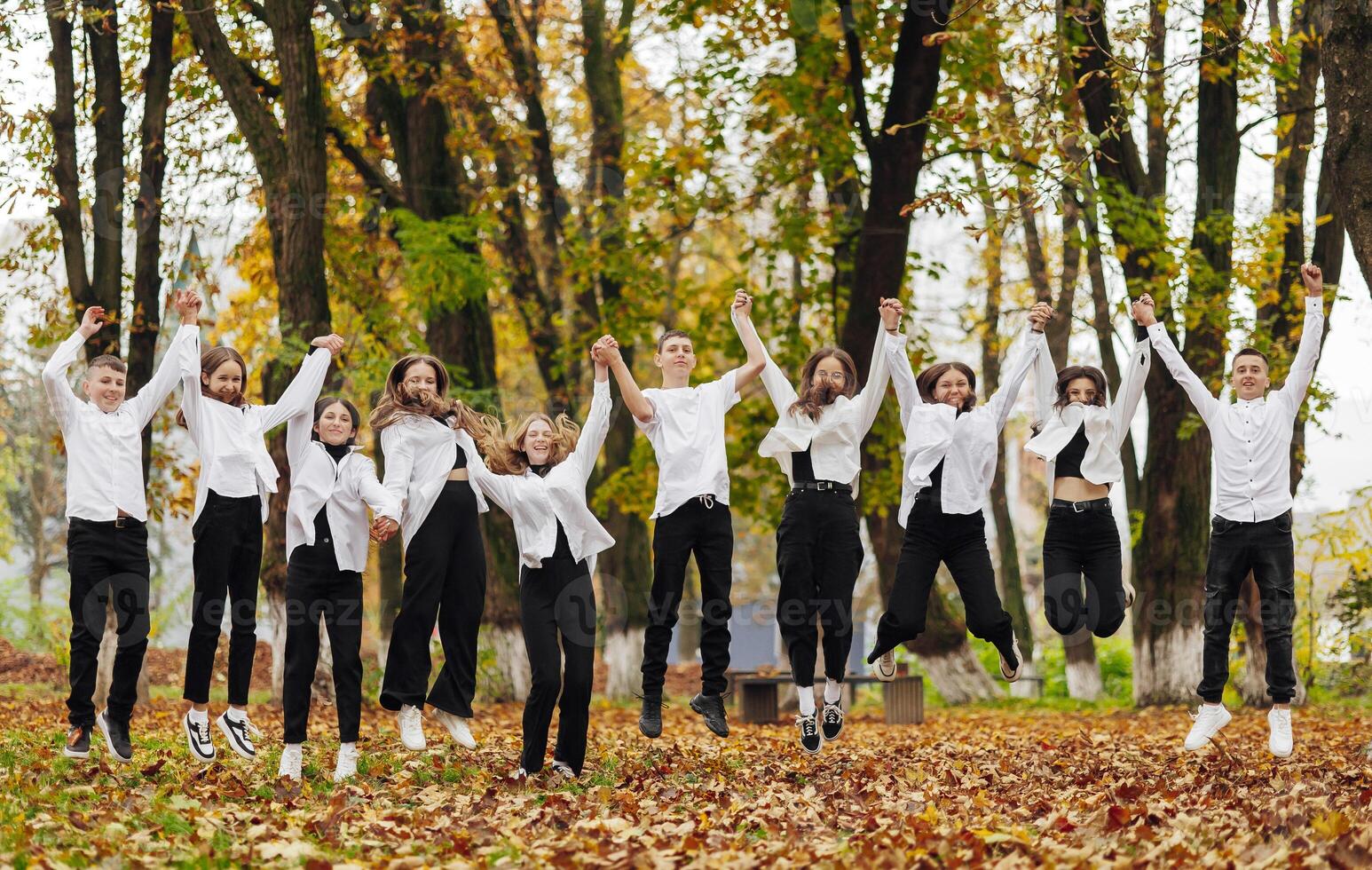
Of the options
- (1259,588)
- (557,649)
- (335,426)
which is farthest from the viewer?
(1259,588)

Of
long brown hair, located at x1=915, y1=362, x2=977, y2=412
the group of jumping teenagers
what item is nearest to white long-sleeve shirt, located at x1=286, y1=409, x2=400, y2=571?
the group of jumping teenagers

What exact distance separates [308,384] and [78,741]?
2522mm

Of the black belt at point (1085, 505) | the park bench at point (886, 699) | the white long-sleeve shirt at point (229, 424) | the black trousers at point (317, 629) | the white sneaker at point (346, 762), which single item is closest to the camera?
the black trousers at point (317, 629)

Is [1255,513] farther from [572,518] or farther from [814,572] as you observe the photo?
[572,518]

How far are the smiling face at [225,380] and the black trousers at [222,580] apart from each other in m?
0.61

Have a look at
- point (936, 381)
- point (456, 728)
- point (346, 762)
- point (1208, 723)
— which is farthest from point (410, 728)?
point (1208, 723)

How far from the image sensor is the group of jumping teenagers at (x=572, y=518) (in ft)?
26.4

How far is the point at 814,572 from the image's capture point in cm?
901

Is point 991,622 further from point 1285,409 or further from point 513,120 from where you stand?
point 513,120

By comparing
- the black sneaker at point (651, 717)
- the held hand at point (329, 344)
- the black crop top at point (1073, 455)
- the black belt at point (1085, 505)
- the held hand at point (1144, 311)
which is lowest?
the black sneaker at point (651, 717)

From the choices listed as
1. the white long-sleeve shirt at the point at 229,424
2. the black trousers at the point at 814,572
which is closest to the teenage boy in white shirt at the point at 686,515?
the black trousers at the point at 814,572

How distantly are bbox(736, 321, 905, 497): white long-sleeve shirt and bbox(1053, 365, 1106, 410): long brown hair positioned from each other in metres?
1.28

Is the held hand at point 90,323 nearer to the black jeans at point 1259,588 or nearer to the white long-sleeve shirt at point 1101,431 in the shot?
the white long-sleeve shirt at point 1101,431

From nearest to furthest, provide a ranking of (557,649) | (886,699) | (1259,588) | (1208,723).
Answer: (557,649) < (1259,588) < (1208,723) < (886,699)
